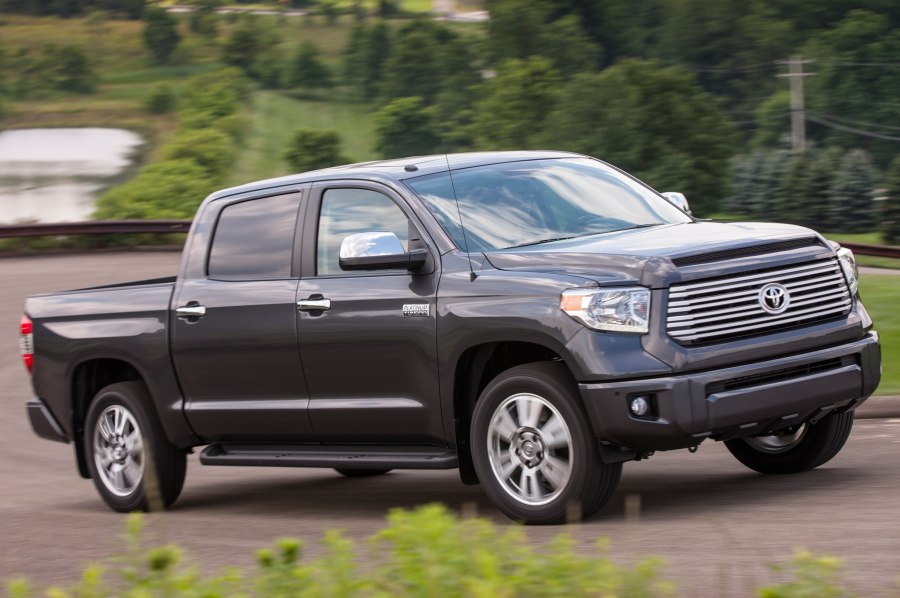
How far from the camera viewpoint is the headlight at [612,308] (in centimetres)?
663

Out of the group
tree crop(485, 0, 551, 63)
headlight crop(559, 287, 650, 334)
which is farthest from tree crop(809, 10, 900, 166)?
headlight crop(559, 287, 650, 334)

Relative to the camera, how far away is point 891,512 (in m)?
6.68

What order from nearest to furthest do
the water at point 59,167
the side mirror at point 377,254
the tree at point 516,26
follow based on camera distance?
the side mirror at point 377,254, the water at point 59,167, the tree at point 516,26

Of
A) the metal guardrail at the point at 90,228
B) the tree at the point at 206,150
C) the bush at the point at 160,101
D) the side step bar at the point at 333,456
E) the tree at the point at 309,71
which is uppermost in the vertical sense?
the tree at the point at 309,71

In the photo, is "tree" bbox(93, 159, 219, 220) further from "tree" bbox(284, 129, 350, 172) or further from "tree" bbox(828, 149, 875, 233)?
"tree" bbox(828, 149, 875, 233)

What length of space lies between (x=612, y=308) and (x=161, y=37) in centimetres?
13313

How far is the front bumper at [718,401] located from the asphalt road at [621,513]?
0.42m

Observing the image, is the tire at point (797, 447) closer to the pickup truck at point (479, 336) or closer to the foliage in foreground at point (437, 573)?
the pickup truck at point (479, 336)

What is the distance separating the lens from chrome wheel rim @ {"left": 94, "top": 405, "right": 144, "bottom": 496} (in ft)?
30.1

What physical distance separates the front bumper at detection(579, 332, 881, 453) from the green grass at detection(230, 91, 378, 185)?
96.0 metres

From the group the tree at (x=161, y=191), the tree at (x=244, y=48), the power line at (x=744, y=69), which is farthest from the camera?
the tree at (x=244, y=48)

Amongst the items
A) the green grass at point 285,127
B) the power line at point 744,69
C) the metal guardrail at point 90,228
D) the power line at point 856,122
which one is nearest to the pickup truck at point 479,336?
the metal guardrail at point 90,228

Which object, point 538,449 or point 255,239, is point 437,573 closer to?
point 538,449

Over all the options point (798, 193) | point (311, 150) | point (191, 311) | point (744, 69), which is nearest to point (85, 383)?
point (191, 311)
